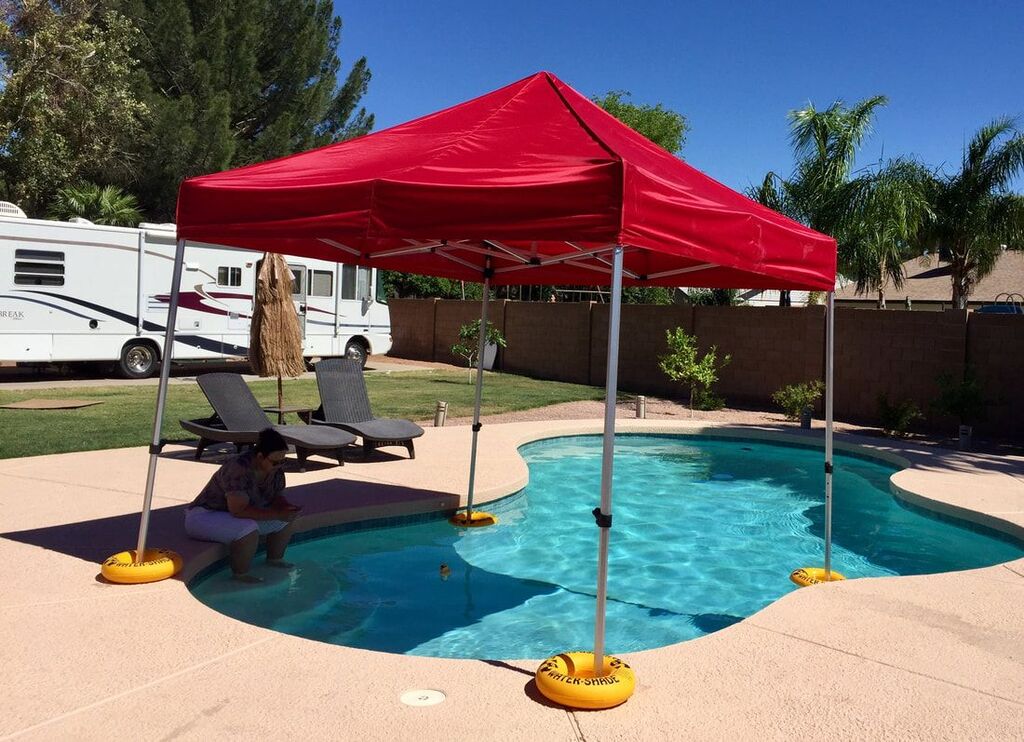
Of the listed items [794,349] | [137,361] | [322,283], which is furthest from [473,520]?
[322,283]

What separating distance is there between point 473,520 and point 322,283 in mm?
14735

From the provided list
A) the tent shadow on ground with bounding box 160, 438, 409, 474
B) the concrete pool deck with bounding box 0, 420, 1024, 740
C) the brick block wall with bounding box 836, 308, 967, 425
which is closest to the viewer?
the concrete pool deck with bounding box 0, 420, 1024, 740

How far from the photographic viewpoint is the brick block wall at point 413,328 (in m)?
27.4

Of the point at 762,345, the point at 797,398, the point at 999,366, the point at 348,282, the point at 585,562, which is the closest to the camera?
the point at 585,562

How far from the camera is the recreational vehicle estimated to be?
16734 mm

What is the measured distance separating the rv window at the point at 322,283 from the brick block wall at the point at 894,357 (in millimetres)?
11650

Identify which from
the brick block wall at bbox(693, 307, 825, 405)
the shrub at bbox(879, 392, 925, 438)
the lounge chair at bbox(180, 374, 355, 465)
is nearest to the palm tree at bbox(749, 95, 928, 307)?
the brick block wall at bbox(693, 307, 825, 405)

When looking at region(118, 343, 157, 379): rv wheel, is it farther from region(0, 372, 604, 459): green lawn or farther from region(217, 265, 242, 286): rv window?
region(217, 265, 242, 286): rv window

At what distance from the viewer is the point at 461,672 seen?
4.05 meters

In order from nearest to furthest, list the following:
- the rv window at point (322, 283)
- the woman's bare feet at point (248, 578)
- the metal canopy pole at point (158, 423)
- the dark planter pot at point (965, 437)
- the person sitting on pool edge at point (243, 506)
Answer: the metal canopy pole at point (158, 423), the person sitting on pool edge at point (243, 506), the woman's bare feet at point (248, 578), the dark planter pot at point (965, 437), the rv window at point (322, 283)

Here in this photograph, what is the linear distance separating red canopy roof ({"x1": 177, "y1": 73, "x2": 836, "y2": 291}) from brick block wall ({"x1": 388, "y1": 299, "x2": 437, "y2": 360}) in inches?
822

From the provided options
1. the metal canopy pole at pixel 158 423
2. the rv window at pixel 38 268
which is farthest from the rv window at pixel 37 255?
the metal canopy pole at pixel 158 423

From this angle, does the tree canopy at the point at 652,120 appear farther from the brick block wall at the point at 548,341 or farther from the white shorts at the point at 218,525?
the white shorts at the point at 218,525

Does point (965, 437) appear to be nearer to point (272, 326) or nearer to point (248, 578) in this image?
point (272, 326)
